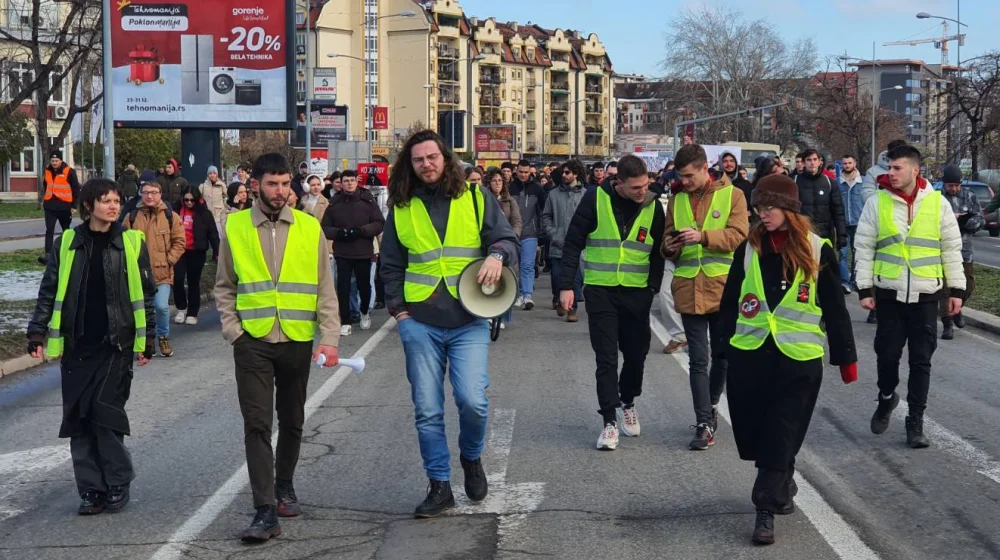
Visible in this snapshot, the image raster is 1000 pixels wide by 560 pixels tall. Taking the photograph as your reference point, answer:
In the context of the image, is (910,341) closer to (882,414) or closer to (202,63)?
(882,414)

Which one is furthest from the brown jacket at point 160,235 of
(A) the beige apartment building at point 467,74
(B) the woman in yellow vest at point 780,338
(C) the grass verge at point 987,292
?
(A) the beige apartment building at point 467,74

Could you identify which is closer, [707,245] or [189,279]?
[707,245]

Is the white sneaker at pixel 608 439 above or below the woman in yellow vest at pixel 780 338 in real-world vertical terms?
below

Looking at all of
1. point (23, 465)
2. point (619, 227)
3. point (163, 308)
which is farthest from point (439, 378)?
point (163, 308)

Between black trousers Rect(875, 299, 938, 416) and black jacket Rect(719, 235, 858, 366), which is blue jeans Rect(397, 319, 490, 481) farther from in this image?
black trousers Rect(875, 299, 938, 416)

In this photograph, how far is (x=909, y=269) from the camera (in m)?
8.05

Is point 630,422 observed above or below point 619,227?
below

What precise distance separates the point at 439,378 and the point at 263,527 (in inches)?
43.4

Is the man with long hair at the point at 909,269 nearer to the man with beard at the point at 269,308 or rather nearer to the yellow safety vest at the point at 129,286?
the man with beard at the point at 269,308

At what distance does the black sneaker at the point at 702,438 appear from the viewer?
25.7 ft

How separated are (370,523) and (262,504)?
57 cm

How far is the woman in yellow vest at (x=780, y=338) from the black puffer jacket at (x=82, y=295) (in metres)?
3.08

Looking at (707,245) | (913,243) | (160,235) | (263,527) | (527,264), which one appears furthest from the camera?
(527,264)

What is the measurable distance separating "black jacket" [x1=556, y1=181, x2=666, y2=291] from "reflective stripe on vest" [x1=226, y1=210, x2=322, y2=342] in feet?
7.05
